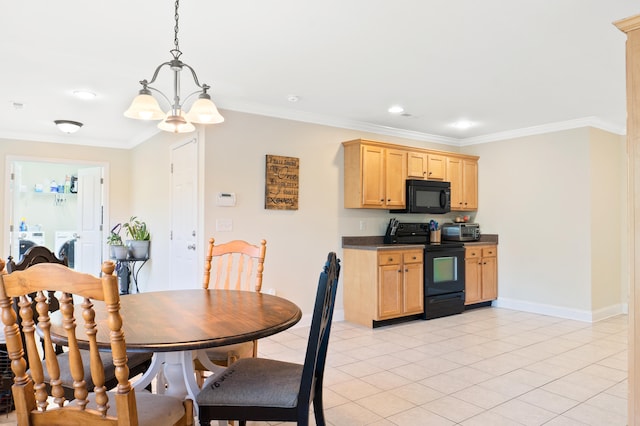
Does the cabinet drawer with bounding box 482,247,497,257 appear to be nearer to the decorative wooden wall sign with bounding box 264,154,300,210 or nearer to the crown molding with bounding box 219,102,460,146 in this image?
the crown molding with bounding box 219,102,460,146

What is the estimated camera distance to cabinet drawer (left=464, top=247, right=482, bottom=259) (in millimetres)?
5500

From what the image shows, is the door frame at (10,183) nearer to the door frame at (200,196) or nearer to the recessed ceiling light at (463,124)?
the door frame at (200,196)

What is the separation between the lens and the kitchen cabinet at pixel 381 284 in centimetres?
465

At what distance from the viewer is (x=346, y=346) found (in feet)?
13.1

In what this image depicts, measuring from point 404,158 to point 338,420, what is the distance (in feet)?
11.3

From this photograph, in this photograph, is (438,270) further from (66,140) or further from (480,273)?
(66,140)

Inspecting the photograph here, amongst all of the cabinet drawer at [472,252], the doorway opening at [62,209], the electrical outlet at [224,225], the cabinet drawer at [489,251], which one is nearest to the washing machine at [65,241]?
the doorway opening at [62,209]

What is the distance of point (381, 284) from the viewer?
15.2 feet

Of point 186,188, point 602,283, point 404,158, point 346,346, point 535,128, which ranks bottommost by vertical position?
point 346,346

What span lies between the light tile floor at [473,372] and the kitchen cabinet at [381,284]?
0.18 m

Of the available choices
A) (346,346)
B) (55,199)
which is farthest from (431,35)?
(55,199)

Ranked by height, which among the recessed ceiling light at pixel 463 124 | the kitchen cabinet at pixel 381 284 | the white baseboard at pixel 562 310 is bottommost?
the white baseboard at pixel 562 310

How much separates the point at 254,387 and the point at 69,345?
0.76 meters

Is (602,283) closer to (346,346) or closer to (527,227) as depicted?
(527,227)
